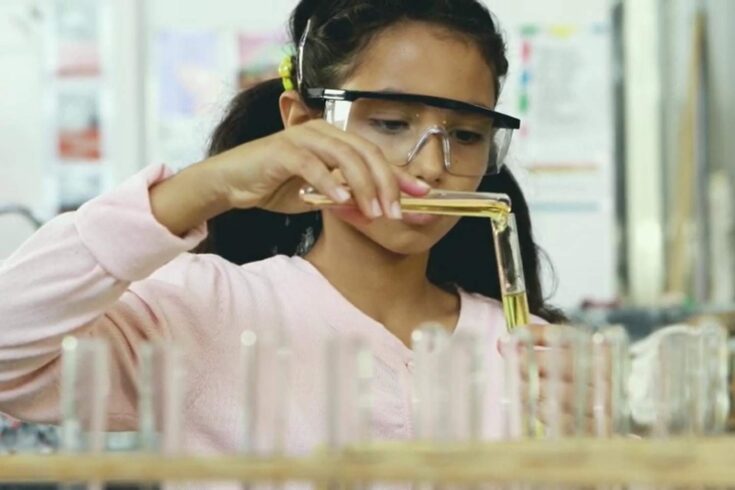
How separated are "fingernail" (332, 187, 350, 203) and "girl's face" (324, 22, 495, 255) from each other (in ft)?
1.07

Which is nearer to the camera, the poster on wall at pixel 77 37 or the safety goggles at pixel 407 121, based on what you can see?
the safety goggles at pixel 407 121

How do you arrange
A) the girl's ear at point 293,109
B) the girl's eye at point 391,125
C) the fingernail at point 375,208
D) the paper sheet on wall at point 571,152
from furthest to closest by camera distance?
the paper sheet on wall at point 571,152 → the girl's ear at point 293,109 → the girl's eye at point 391,125 → the fingernail at point 375,208

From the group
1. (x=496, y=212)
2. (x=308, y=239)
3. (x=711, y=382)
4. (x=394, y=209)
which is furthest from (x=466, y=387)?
(x=308, y=239)

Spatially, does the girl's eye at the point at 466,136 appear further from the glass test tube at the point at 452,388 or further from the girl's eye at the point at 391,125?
the glass test tube at the point at 452,388

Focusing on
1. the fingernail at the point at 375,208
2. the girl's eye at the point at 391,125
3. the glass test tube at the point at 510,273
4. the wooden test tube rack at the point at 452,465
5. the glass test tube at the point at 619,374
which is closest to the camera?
the wooden test tube rack at the point at 452,465

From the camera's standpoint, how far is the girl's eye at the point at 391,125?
1.15 metres

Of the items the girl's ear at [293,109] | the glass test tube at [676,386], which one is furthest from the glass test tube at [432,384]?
the girl's ear at [293,109]

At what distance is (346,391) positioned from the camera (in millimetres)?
549

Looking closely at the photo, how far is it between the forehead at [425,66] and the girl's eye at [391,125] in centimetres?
3

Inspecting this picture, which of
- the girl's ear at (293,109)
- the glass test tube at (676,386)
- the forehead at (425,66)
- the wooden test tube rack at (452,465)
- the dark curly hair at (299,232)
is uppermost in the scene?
the forehead at (425,66)

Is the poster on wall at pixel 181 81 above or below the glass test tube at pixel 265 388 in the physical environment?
above

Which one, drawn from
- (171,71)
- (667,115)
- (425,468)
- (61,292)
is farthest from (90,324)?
(667,115)

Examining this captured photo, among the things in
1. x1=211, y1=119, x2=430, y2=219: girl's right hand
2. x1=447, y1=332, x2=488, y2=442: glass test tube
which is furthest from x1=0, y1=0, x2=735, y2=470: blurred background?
x1=447, y1=332, x2=488, y2=442: glass test tube

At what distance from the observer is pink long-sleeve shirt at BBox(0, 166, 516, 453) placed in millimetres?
907
